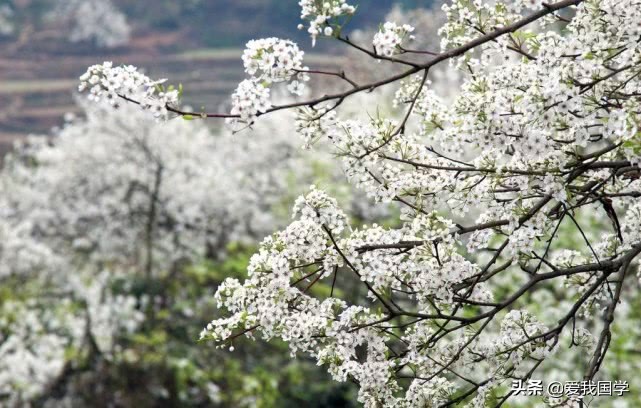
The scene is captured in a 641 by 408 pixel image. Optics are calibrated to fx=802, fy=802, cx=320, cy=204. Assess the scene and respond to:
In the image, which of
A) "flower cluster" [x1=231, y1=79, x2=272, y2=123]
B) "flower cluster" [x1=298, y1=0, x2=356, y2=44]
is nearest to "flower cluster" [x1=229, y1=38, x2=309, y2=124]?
"flower cluster" [x1=231, y1=79, x2=272, y2=123]

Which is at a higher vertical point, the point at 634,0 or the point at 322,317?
the point at 634,0

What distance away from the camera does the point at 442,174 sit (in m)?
3.97

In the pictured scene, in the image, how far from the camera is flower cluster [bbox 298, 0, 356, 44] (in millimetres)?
3217

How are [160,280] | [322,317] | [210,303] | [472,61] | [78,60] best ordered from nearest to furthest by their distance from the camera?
[322,317] → [472,61] → [210,303] → [160,280] → [78,60]

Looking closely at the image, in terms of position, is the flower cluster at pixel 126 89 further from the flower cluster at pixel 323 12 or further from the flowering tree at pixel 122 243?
the flowering tree at pixel 122 243

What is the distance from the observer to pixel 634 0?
353 centimetres

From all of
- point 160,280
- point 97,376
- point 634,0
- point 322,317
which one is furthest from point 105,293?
point 634,0

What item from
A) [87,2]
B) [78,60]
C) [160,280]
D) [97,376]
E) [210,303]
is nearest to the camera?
[97,376]

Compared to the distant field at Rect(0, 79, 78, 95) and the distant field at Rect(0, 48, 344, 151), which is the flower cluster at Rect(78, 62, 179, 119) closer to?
the distant field at Rect(0, 48, 344, 151)

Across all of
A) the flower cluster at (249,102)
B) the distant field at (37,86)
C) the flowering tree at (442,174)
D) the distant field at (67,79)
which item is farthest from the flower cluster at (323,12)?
the distant field at (37,86)

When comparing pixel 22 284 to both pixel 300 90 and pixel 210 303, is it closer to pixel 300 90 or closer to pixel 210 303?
pixel 210 303

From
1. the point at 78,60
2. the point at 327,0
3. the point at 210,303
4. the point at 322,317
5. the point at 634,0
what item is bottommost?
the point at 322,317

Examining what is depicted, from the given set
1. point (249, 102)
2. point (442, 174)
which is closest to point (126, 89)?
point (249, 102)

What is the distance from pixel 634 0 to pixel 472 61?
0.98m
